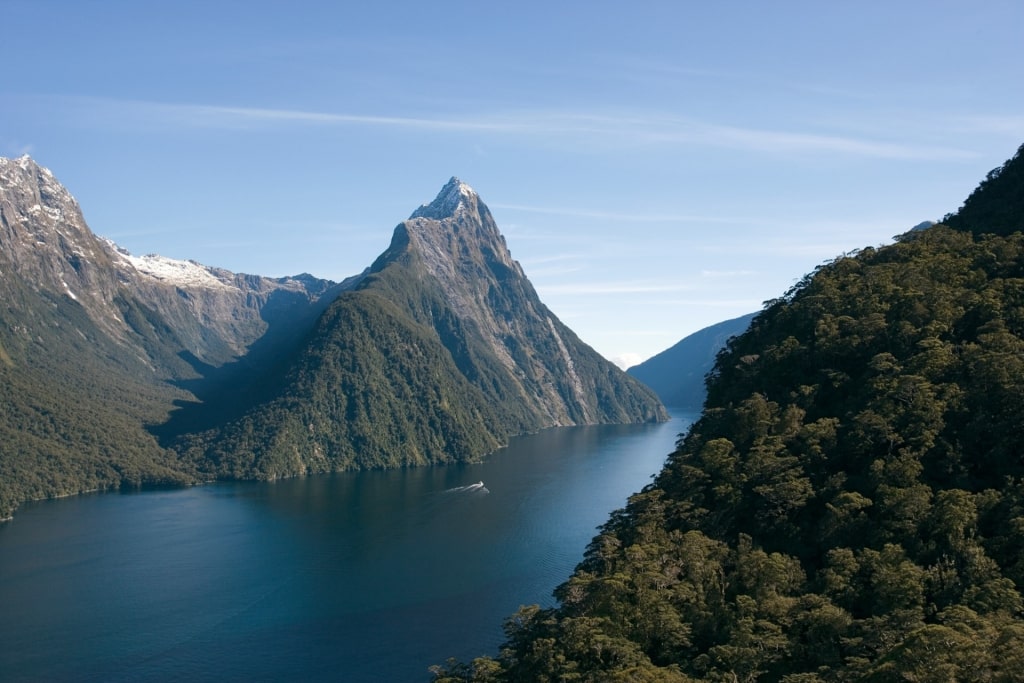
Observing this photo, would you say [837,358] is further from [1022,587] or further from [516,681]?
[516,681]

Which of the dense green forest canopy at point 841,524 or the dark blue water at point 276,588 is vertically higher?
the dense green forest canopy at point 841,524

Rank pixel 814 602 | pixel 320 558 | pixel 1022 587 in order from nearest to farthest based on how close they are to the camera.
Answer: pixel 1022 587, pixel 814 602, pixel 320 558

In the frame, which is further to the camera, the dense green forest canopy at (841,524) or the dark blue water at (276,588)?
the dark blue water at (276,588)

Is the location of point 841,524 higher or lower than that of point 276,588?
higher

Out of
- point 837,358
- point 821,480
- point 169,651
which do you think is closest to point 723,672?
point 821,480

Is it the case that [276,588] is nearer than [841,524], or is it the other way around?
[841,524]
